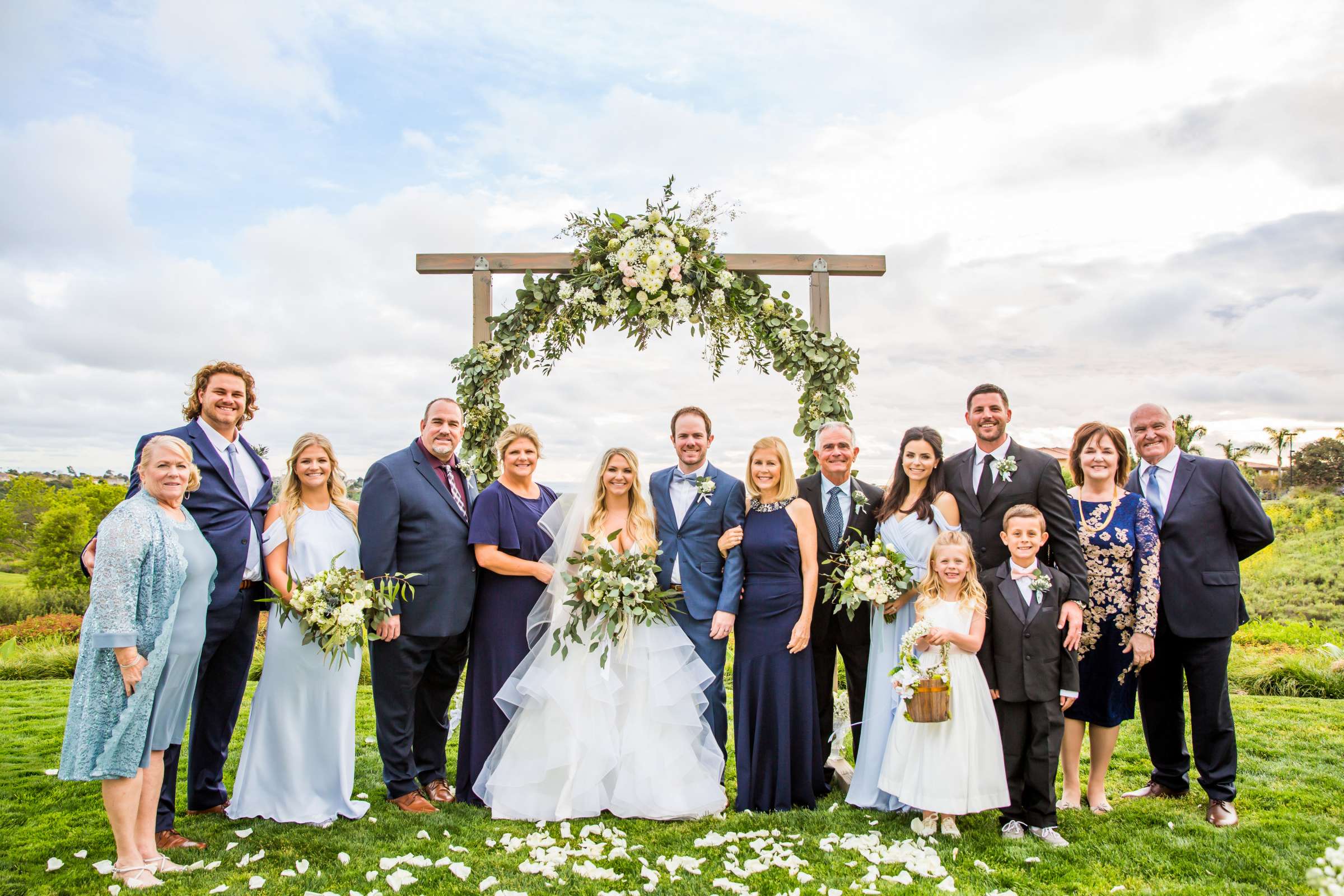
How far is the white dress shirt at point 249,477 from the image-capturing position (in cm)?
503

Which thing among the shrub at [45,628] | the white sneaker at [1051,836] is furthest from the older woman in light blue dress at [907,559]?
the shrub at [45,628]

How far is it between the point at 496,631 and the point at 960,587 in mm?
2954

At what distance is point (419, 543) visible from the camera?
542 cm

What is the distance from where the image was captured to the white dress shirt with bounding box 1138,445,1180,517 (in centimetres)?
539

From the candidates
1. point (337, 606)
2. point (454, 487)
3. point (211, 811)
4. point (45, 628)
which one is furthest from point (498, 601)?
point (45, 628)

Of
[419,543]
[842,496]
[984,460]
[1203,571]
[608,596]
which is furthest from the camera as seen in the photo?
[842,496]

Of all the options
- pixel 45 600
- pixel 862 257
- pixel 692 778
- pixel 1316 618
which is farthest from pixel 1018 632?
pixel 45 600

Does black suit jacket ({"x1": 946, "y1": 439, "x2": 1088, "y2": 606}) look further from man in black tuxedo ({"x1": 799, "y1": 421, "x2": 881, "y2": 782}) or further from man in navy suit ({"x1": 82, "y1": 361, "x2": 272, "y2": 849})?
man in navy suit ({"x1": 82, "y1": 361, "x2": 272, "y2": 849})

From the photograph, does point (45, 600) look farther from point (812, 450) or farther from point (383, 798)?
point (812, 450)

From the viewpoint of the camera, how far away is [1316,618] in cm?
1844

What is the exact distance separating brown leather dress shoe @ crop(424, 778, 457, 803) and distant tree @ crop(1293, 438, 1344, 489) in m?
33.8

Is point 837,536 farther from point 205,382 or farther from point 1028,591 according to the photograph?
point 205,382

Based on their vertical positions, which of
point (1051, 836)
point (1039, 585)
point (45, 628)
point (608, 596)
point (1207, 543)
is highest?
point (1207, 543)

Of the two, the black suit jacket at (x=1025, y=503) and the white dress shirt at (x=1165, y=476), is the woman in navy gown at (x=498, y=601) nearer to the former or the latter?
the black suit jacket at (x=1025, y=503)
